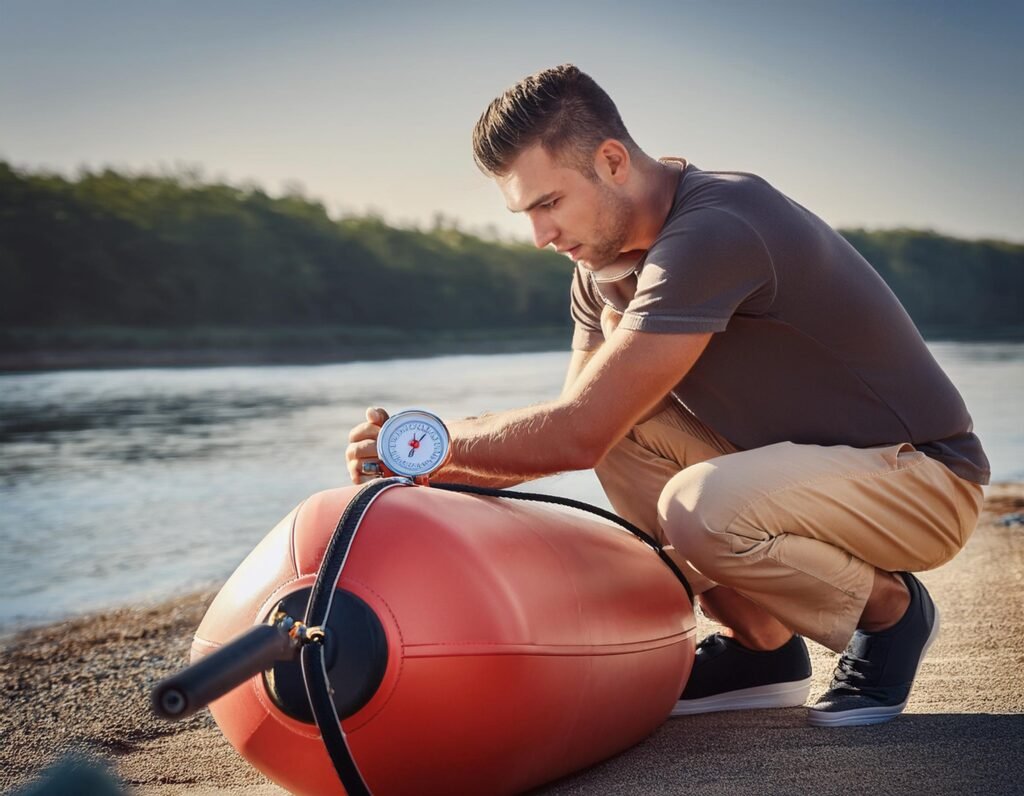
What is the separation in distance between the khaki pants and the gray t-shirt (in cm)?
9

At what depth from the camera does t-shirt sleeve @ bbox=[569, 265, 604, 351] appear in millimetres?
2992

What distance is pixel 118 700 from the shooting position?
3.30 metres

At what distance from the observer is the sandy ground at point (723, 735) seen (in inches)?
88.0

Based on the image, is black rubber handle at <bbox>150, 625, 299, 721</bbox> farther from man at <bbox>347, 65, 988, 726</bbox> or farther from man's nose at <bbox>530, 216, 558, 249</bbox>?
A: man's nose at <bbox>530, 216, 558, 249</bbox>

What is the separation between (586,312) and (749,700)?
1077mm

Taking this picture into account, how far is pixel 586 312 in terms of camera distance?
3.04m

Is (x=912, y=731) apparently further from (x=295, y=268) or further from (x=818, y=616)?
(x=295, y=268)

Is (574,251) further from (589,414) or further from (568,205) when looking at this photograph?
(589,414)

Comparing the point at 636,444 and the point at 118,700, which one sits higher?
the point at 636,444

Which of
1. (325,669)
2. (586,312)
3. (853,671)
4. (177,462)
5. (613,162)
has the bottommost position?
(177,462)

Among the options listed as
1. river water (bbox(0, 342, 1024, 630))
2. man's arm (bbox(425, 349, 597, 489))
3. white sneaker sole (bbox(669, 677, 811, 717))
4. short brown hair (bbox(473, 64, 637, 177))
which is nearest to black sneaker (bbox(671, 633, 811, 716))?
white sneaker sole (bbox(669, 677, 811, 717))

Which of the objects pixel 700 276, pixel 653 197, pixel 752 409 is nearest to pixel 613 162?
pixel 653 197

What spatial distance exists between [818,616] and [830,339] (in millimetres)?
616

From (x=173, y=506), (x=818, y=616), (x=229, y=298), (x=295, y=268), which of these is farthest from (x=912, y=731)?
(x=295, y=268)
